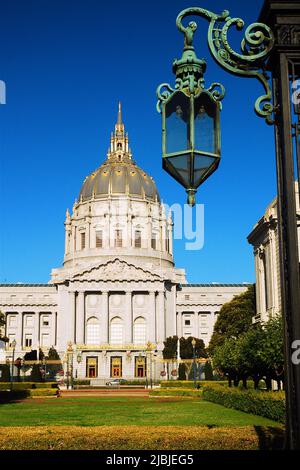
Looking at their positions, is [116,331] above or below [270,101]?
above

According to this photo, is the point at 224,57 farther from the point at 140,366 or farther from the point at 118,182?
the point at 118,182

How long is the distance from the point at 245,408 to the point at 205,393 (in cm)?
1472

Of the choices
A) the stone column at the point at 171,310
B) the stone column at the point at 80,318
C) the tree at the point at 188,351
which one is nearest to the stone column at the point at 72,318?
the stone column at the point at 80,318

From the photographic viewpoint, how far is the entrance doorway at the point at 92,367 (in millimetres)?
98750

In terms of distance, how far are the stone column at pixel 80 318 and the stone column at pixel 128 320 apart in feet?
23.0

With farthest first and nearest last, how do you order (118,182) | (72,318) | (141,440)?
(118,182)
(72,318)
(141,440)

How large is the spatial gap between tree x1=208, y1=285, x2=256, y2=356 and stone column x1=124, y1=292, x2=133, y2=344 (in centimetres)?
1954

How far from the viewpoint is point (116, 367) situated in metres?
99.4

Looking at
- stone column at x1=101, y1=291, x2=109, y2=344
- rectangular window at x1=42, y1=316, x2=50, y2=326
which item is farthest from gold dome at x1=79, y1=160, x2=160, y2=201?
stone column at x1=101, y1=291, x2=109, y2=344

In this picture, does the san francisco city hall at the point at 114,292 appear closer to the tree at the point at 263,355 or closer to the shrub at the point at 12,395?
the shrub at the point at 12,395

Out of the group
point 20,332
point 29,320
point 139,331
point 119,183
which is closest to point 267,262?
point 139,331

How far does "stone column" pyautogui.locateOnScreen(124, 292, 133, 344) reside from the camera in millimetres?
102438

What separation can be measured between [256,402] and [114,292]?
259ft

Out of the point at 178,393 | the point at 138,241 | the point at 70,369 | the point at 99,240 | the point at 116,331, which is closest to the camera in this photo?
the point at 178,393
